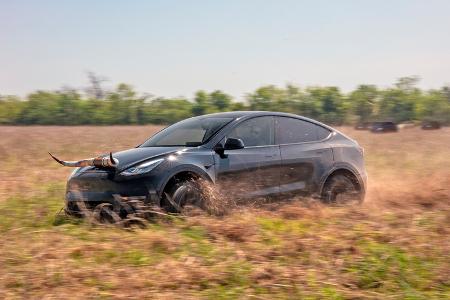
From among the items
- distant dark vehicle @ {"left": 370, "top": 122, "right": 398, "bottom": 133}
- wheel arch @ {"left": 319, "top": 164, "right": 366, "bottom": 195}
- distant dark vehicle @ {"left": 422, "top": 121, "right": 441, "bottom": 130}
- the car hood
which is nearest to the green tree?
distant dark vehicle @ {"left": 422, "top": 121, "right": 441, "bottom": 130}

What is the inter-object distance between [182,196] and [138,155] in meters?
0.80

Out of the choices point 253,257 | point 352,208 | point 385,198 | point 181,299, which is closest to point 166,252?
point 253,257

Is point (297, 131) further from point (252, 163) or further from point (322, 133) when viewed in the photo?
point (252, 163)

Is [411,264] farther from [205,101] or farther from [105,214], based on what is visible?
[205,101]

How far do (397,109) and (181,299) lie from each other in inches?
3191

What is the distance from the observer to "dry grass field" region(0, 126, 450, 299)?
4.83 m

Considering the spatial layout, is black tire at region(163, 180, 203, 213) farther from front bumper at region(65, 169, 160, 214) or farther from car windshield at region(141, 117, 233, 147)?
car windshield at region(141, 117, 233, 147)

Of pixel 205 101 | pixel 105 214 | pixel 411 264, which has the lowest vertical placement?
pixel 411 264

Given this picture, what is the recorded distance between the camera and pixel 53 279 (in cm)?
495

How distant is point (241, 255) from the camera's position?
5.62 metres

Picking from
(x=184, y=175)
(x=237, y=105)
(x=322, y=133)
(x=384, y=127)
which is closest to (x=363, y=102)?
(x=237, y=105)

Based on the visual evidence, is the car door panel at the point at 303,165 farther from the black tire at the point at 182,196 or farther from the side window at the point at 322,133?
the black tire at the point at 182,196

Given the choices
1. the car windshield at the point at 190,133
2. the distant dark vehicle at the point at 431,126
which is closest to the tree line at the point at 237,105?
the distant dark vehicle at the point at 431,126

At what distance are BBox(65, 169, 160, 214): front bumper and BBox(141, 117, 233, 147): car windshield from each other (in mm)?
1119
